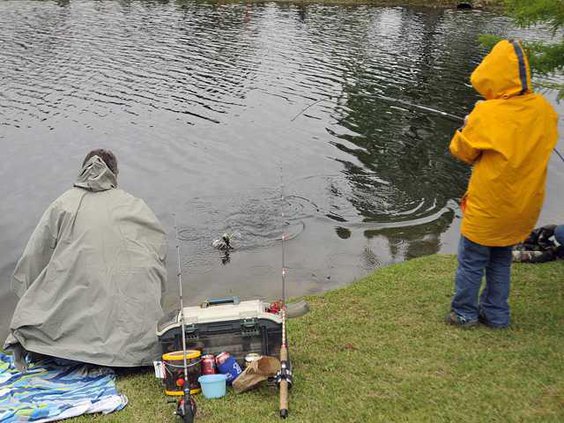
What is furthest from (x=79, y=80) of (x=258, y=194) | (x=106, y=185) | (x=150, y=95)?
(x=106, y=185)

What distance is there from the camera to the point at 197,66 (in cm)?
2447

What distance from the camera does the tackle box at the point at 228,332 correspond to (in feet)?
18.0

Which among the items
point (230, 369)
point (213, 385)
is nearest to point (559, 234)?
point (230, 369)

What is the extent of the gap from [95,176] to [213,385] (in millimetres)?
2417

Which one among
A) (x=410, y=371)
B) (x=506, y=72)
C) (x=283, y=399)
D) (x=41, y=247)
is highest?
(x=506, y=72)

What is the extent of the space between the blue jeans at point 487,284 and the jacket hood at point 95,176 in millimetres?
3461

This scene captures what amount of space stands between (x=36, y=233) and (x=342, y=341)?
10.2 feet

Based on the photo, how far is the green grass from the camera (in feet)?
16.0

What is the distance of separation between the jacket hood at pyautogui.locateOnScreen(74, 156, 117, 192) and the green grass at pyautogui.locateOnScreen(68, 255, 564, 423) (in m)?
1.84

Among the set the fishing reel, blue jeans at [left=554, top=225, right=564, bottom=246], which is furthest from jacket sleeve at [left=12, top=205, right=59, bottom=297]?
blue jeans at [left=554, top=225, right=564, bottom=246]

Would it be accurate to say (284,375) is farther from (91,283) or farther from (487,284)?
(487,284)

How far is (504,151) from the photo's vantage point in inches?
218

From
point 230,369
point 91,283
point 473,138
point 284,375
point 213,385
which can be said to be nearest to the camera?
point 284,375

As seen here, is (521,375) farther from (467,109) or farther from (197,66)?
(197,66)
